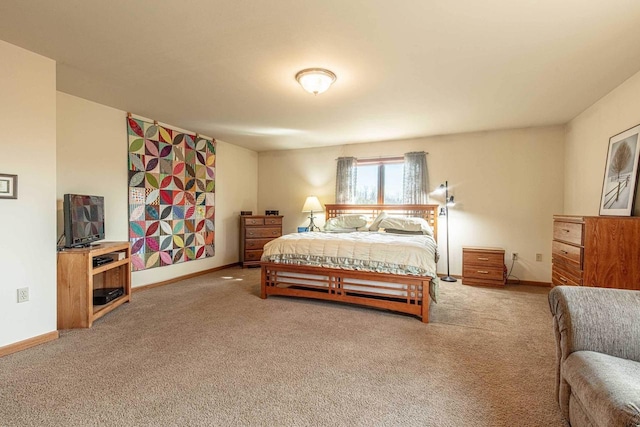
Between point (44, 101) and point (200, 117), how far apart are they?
5.98 ft

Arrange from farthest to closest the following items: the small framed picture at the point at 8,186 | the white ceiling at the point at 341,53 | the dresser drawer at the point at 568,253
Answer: the dresser drawer at the point at 568,253, the small framed picture at the point at 8,186, the white ceiling at the point at 341,53

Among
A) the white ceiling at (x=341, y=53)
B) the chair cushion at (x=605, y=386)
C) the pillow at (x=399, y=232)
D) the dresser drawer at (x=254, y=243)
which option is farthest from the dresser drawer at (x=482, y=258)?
the dresser drawer at (x=254, y=243)

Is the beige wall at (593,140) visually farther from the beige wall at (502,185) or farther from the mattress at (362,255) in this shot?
the mattress at (362,255)

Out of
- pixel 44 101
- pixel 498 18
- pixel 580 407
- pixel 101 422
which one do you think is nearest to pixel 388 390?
pixel 580 407

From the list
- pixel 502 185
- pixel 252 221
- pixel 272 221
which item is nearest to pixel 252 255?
pixel 252 221

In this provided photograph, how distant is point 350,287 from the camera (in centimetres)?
344

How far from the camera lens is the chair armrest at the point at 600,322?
142cm

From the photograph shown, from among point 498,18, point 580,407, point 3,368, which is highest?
point 498,18

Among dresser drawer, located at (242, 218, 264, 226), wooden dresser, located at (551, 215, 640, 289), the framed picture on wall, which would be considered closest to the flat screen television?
dresser drawer, located at (242, 218, 264, 226)

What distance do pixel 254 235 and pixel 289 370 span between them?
12.7 ft

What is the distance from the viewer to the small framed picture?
7.66ft

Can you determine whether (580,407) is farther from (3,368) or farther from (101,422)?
(3,368)

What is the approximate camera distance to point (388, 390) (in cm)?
188

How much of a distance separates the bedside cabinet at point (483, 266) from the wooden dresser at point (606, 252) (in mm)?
1712
